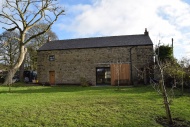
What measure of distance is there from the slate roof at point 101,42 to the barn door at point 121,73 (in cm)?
249

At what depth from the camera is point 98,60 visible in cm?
2427

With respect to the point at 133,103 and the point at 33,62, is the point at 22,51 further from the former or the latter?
the point at 133,103

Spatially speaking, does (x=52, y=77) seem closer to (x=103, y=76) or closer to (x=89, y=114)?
(x=103, y=76)

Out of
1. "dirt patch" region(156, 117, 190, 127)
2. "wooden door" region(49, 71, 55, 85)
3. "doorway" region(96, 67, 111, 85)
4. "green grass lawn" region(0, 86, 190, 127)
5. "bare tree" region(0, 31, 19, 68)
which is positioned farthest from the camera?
"bare tree" region(0, 31, 19, 68)

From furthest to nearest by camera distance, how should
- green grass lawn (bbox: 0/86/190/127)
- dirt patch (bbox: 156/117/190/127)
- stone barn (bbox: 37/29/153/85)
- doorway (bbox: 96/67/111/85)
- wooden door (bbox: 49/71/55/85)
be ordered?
wooden door (bbox: 49/71/55/85), doorway (bbox: 96/67/111/85), stone barn (bbox: 37/29/153/85), green grass lawn (bbox: 0/86/190/127), dirt patch (bbox: 156/117/190/127)

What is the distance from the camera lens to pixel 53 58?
2627 cm

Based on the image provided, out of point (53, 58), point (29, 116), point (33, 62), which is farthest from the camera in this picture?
point (33, 62)

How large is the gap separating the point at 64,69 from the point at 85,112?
56.0 feet

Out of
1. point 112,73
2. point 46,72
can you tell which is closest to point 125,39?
point 112,73

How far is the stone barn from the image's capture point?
75.5 ft

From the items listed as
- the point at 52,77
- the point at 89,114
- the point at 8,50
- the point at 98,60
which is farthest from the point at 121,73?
the point at 8,50

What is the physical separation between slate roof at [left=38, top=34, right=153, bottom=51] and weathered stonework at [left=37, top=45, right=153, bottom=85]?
447mm

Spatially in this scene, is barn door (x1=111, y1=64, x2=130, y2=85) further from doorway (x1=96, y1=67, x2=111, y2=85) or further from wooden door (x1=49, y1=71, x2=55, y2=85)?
wooden door (x1=49, y1=71, x2=55, y2=85)

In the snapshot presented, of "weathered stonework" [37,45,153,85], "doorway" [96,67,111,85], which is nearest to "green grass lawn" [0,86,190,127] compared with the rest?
"weathered stonework" [37,45,153,85]
